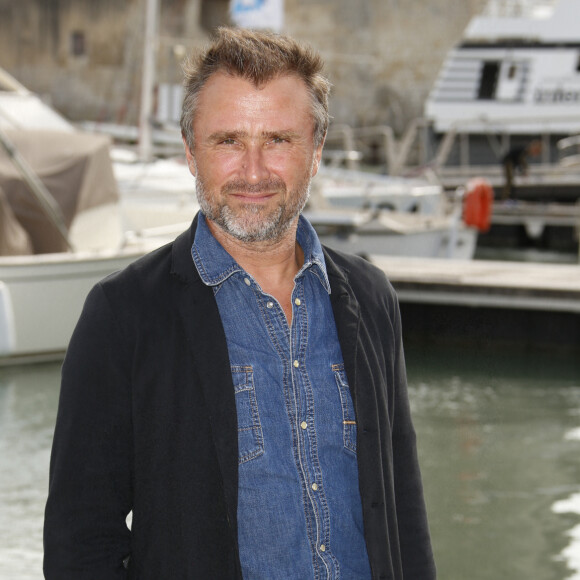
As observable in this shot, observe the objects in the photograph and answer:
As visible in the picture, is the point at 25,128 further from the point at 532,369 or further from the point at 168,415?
the point at 168,415

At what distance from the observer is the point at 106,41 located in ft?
114

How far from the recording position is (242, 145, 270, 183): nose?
157 centimetres

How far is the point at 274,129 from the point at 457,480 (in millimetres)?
4073

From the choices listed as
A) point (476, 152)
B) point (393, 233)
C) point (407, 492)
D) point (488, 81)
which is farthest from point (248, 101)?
point (488, 81)

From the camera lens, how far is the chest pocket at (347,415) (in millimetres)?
1590

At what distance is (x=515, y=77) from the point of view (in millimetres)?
19812

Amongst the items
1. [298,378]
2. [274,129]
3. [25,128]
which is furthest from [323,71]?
[25,128]

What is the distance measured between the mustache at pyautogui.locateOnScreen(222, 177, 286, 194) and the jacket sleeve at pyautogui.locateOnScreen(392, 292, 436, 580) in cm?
30

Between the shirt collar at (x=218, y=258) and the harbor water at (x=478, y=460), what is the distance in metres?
2.82

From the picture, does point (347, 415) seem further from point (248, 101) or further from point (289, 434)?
point (248, 101)

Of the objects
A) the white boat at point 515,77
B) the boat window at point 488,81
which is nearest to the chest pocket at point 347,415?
the white boat at point 515,77

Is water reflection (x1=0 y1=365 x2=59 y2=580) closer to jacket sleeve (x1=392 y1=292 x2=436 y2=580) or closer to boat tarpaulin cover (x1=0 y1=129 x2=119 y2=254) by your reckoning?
boat tarpaulin cover (x1=0 y1=129 x2=119 y2=254)

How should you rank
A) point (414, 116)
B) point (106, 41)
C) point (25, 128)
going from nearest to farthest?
point (25, 128)
point (414, 116)
point (106, 41)

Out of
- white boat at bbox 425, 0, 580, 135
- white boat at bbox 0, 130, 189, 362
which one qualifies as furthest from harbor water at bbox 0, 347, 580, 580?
white boat at bbox 425, 0, 580, 135
